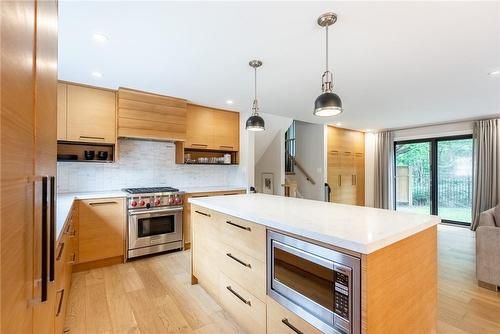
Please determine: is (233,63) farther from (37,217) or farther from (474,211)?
(474,211)

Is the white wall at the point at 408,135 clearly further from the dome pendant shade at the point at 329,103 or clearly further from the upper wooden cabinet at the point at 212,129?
the dome pendant shade at the point at 329,103

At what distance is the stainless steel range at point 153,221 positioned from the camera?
3168mm

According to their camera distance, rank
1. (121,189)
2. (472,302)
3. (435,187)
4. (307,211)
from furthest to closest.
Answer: (435,187)
(121,189)
(472,302)
(307,211)

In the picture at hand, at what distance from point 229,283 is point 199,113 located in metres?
2.96

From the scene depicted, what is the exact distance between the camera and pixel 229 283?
193 centimetres

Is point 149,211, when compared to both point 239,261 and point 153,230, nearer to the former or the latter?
point 153,230

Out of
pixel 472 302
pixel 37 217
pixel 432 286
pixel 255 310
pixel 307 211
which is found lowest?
pixel 472 302

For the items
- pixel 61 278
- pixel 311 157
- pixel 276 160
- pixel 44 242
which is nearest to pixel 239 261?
pixel 61 278

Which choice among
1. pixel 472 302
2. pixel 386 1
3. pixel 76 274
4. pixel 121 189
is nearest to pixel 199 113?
pixel 121 189

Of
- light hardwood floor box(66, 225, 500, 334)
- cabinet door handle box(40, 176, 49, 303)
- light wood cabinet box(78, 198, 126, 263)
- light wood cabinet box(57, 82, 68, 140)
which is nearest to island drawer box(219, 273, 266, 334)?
light hardwood floor box(66, 225, 500, 334)

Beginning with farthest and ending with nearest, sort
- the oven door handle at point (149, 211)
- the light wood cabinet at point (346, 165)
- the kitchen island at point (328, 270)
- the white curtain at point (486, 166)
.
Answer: the light wood cabinet at point (346, 165) < the white curtain at point (486, 166) < the oven door handle at point (149, 211) < the kitchen island at point (328, 270)

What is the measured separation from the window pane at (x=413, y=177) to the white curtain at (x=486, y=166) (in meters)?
0.90

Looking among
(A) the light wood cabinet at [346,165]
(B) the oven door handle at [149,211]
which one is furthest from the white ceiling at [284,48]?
(A) the light wood cabinet at [346,165]

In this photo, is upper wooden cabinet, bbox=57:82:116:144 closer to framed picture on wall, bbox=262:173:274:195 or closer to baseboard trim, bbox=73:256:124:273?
baseboard trim, bbox=73:256:124:273
